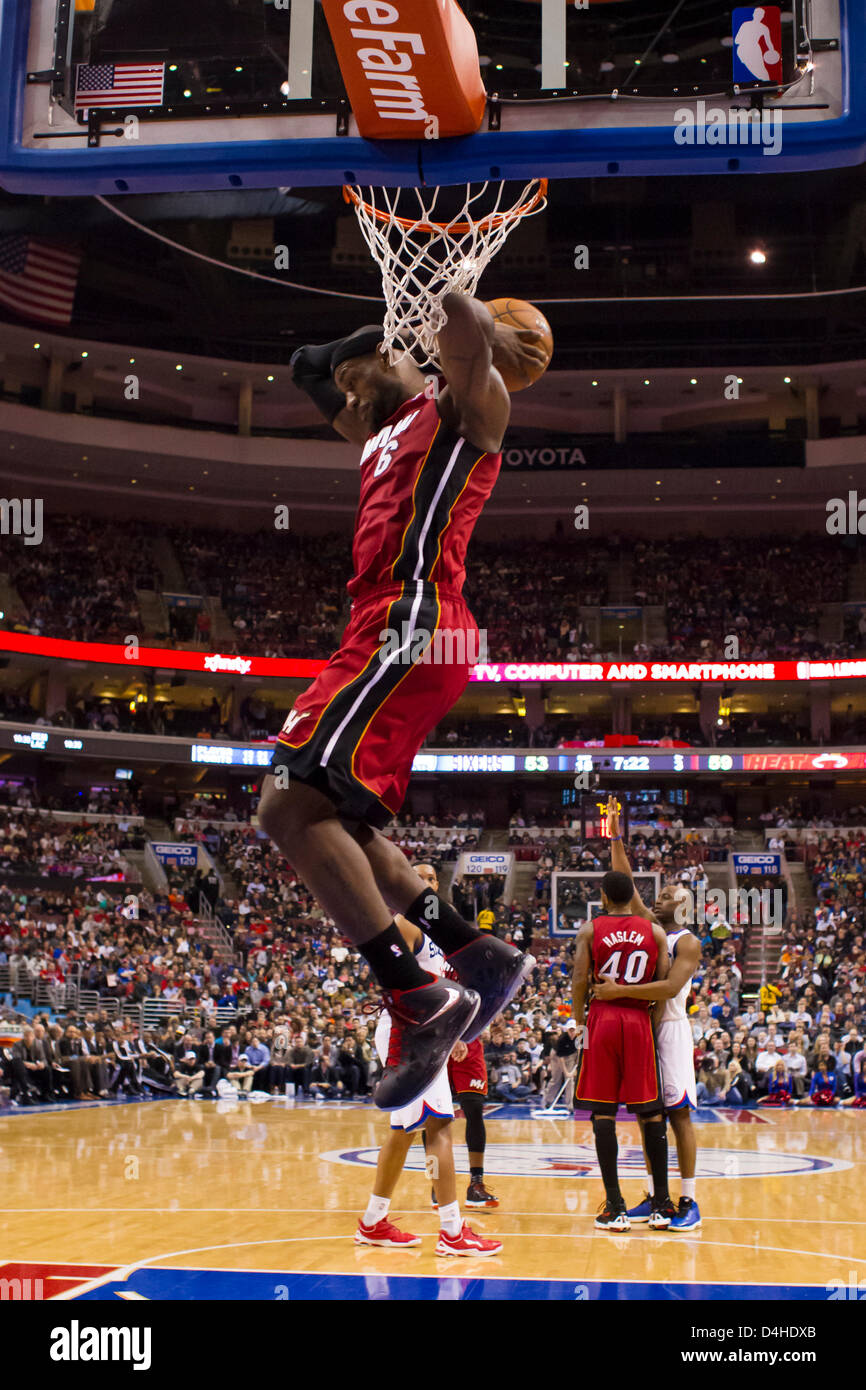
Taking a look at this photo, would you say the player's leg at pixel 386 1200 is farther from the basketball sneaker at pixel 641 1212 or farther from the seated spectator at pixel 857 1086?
the seated spectator at pixel 857 1086

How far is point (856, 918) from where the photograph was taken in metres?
26.0

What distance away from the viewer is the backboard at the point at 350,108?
4188 millimetres

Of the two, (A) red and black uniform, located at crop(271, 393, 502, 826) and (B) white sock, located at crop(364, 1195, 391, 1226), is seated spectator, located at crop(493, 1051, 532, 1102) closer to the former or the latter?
(B) white sock, located at crop(364, 1195, 391, 1226)

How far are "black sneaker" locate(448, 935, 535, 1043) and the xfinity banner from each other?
2739 centimetres

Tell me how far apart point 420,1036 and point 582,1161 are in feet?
31.5

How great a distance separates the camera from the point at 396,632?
10.9 ft

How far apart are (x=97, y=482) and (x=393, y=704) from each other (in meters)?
33.6

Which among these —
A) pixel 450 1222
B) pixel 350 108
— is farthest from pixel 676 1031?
pixel 350 108

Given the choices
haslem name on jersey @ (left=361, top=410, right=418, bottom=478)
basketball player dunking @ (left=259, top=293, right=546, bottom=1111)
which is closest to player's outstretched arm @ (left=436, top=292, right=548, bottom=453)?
basketball player dunking @ (left=259, top=293, right=546, bottom=1111)

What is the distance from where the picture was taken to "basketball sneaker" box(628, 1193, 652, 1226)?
26.7 ft

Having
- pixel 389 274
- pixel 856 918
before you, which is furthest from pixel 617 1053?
pixel 856 918

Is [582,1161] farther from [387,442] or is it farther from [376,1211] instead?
[387,442]

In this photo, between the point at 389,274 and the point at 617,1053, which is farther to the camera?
the point at 617,1053
